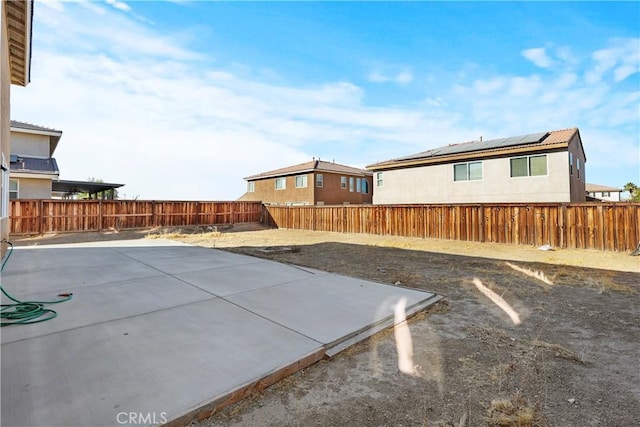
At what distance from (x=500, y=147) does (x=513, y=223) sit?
16.9 ft

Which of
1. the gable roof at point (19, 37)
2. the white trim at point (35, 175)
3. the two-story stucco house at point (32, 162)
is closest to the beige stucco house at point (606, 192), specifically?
the gable roof at point (19, 37)

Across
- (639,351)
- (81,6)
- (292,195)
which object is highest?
(81,6)

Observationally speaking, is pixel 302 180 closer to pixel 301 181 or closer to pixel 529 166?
pixel 301 181

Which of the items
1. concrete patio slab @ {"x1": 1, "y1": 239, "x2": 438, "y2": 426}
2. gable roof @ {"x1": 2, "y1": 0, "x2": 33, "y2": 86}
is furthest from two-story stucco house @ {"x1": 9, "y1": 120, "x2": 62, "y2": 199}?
concrete patio slab @ {"x1": 1, "y1": 239, "x2": 438, "y2": 426}

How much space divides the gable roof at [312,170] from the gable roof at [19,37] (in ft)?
59.0

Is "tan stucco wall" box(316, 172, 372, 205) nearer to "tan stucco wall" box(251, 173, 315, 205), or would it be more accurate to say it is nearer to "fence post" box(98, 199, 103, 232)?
"tan stucco wall" box(251, 173, 315, 205)

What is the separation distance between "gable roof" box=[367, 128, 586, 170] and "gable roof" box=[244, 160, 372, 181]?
8227 mm

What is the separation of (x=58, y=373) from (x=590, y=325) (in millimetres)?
5656

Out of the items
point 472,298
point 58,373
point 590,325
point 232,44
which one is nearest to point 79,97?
point 232,44

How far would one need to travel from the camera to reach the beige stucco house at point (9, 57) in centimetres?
664

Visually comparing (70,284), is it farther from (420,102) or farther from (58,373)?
(420,102)

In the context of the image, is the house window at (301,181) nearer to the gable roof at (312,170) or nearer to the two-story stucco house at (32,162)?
the gable roof at (312,170)

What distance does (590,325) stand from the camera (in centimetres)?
378

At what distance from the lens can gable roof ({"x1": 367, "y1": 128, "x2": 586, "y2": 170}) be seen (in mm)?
13616
